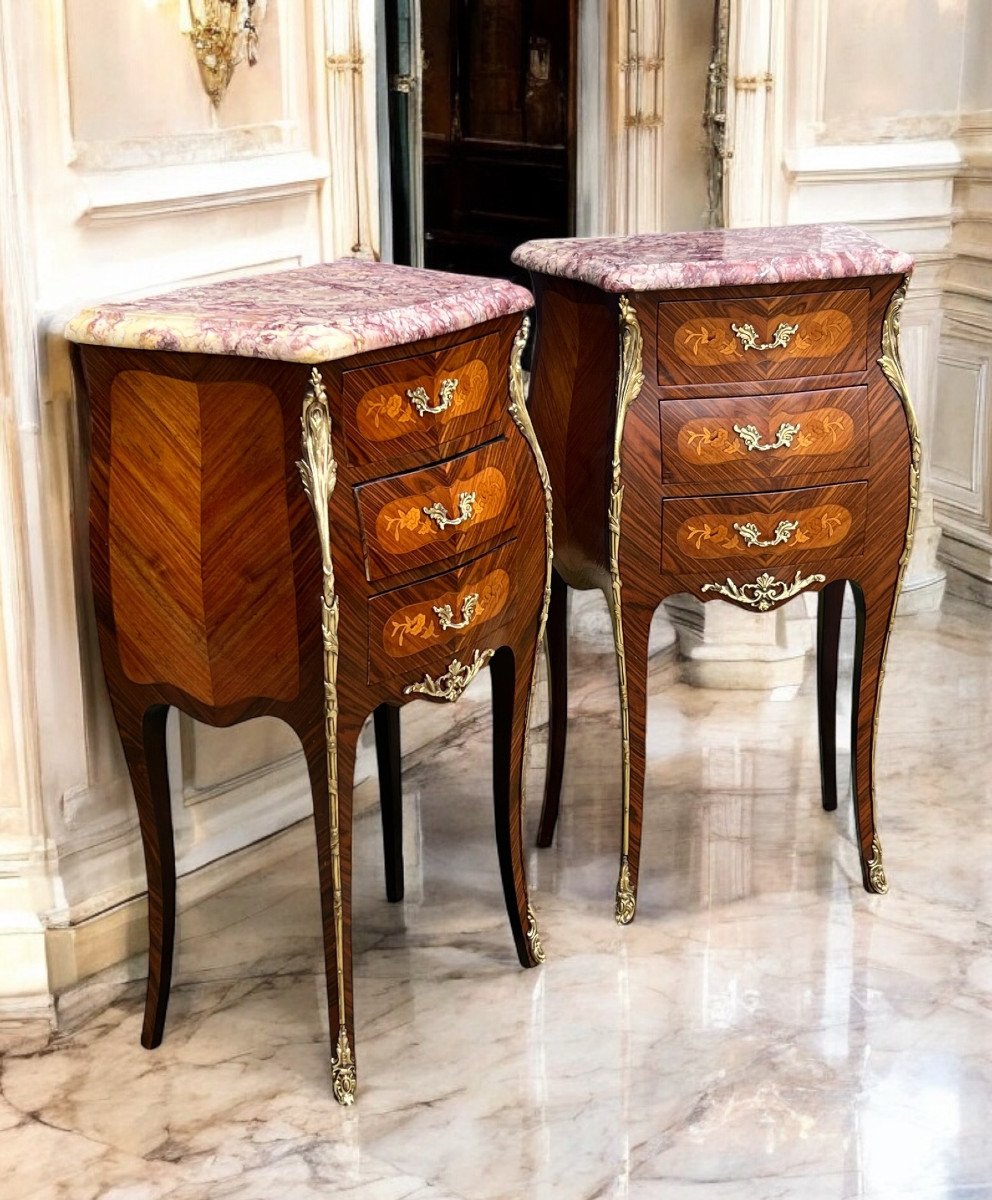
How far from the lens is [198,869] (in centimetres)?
298

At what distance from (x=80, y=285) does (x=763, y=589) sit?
1.19 m

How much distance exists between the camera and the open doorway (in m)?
6.27

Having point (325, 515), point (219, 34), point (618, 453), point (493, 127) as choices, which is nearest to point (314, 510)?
point (325, 515)

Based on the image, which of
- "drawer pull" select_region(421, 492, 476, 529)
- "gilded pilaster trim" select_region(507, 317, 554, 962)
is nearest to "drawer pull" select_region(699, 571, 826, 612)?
"gilded pilaster trim" select_region(507, 317, 554, 962)

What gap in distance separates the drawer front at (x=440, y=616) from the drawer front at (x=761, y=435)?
0.37m

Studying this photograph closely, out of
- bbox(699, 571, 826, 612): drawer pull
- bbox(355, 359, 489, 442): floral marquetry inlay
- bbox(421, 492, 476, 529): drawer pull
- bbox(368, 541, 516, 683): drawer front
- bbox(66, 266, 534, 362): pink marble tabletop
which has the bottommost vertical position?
bbox(699, 571, 826, 612): drawer pull

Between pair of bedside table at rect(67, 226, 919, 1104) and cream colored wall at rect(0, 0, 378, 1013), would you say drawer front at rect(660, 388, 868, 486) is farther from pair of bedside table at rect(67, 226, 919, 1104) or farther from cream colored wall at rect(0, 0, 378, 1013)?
cream colored wall at rect(0, 0, 378, 1013)

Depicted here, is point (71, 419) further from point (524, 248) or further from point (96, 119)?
point (524, 248)

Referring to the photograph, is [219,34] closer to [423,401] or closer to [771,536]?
[423,401]

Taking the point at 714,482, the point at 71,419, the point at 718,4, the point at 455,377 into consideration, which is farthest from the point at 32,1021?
the point at 718,4

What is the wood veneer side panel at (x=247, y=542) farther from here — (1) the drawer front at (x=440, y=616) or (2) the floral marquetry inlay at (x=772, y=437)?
(2) the floral marquetry inlay at (x=772, y=437)

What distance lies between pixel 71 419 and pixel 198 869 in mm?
862

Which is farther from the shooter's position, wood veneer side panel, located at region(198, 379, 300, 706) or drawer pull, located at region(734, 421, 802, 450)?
drawer pull, located at region(734, 421, 802, 450)

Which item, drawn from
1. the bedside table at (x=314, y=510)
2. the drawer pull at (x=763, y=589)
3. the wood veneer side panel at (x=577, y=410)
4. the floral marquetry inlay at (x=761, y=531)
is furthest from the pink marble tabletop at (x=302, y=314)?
the drawer pull at (x=763, y=589)
